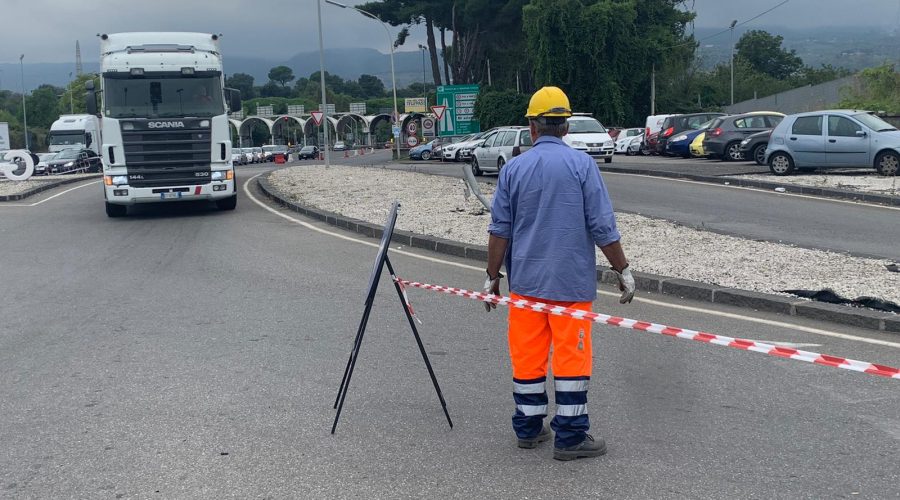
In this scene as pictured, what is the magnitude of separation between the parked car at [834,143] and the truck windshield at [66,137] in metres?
39.6

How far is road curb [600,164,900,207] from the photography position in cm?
1680

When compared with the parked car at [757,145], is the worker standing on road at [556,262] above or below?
below

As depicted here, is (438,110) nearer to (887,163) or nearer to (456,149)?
(456,149)

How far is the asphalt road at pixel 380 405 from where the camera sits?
4.52 m

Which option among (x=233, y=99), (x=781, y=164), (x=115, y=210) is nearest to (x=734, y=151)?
(x=781, y=164)

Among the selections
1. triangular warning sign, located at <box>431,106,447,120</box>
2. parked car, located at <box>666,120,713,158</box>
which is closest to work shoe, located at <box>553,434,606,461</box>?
parked car, located at <box>666,120,713,158</box>

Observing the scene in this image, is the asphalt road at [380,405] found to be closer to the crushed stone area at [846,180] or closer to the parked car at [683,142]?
the crushed stone area at [846,180]

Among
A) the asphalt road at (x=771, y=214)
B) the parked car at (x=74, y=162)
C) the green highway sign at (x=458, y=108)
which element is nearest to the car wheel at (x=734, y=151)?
the asphalt road at (x=771, y=214)

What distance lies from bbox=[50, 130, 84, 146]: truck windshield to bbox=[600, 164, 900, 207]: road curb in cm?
3440

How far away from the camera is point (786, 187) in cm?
1952

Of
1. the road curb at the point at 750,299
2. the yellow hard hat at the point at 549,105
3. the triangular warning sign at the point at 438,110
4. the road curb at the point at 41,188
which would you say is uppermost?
the triangular warning sign at the point at 438,110

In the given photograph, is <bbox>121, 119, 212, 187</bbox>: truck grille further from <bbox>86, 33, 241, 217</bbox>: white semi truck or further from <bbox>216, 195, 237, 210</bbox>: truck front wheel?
<bbox>216, 195, 237, 210</bbox>: truck front wheel

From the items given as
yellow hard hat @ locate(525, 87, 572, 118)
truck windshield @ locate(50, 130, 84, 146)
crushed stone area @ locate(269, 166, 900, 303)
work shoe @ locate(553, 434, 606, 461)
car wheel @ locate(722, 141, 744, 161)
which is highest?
truck windshield @ locate(50, 130, 84, 146)

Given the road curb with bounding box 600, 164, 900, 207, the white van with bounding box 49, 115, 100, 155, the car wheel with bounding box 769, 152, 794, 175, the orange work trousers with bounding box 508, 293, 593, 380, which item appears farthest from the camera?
the white van with bounding box 49, 115, 100, 155
